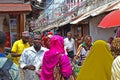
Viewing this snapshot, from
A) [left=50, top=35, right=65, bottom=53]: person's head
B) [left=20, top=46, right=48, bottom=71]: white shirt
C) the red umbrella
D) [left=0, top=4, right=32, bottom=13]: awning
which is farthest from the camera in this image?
[left=0, top=4, right=32, bottom=13]: awning

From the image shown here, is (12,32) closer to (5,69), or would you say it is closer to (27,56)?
(27,56)

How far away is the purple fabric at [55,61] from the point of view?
6.85 metres

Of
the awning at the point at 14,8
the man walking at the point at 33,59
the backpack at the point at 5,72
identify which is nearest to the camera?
the backpack at the point at 5,72

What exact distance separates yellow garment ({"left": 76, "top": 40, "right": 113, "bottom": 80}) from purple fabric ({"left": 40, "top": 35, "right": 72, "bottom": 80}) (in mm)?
1175

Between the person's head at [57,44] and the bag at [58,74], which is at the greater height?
the person's head at [57,44]

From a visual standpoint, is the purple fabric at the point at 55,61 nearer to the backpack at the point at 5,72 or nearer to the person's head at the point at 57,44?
the person's head at the point at 57,44

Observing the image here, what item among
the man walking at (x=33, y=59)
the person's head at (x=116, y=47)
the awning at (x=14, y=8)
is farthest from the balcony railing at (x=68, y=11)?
the person's head at (x=116, y=47)

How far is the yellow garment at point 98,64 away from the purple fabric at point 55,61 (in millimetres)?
1175

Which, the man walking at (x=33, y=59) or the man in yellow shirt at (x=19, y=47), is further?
the man in yellow shirt at (x=19, y=47)

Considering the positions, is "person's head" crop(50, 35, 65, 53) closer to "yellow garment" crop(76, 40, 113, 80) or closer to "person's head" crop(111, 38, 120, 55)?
"yellow garment" crop(76, 40, 113, 80)

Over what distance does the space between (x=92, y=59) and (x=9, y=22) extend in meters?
7.01

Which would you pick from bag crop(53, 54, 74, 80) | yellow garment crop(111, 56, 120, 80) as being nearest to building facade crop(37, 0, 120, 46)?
bag crop(53, 54, 74, 80)

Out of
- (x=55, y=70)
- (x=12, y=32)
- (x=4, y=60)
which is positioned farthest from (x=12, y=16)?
(x=4, y=60)

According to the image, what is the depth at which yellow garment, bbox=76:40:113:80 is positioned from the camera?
554cm
